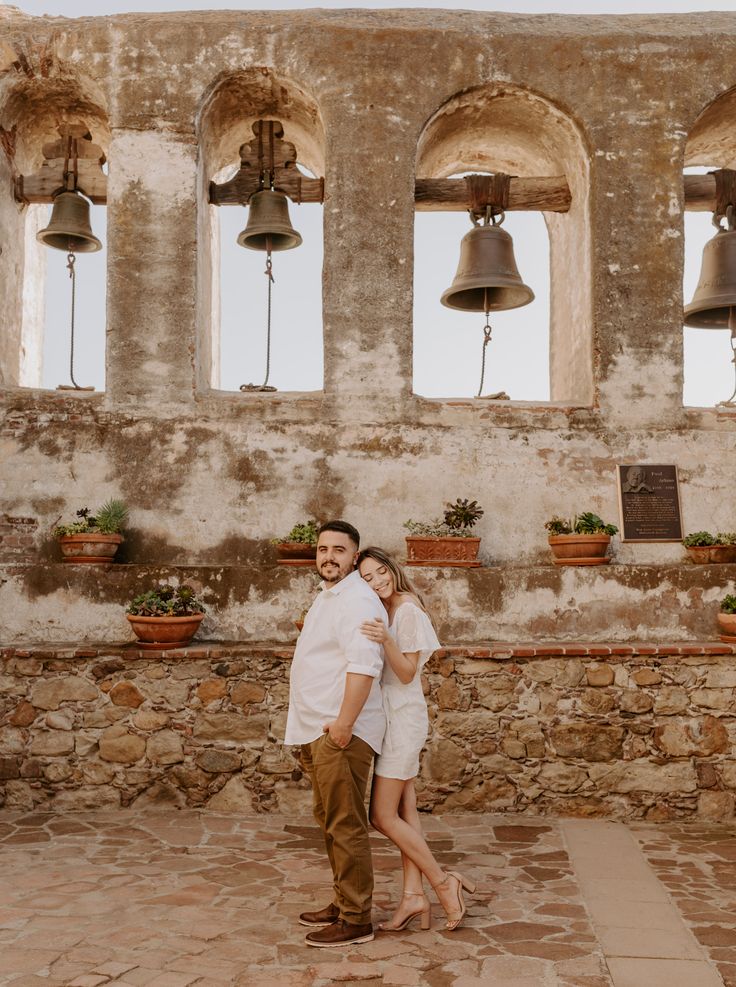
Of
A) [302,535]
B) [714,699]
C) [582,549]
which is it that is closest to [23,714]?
[302,535]

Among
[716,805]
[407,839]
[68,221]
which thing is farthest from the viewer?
[68,221]

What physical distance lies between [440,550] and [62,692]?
2.86 m

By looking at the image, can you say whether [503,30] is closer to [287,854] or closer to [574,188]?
[574,188]

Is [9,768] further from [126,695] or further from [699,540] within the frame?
[699,540]

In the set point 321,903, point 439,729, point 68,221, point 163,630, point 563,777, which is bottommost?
point 321,903

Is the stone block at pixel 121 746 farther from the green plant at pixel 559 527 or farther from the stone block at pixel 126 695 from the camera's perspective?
the green plant at pixel 559 527

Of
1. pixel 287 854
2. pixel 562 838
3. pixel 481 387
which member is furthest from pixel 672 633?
pixel 287 854

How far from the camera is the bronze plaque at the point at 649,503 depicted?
695 centimetres

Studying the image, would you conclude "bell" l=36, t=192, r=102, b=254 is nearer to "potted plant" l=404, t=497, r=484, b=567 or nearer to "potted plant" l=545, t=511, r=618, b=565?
"potted plant" l=404, t=497, r=484, b=567

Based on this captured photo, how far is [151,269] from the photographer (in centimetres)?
704

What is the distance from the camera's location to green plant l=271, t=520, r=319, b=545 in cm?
657

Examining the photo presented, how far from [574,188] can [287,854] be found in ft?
18.7

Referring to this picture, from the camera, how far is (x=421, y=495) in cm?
695

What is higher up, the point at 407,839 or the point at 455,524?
the point at 455,524
